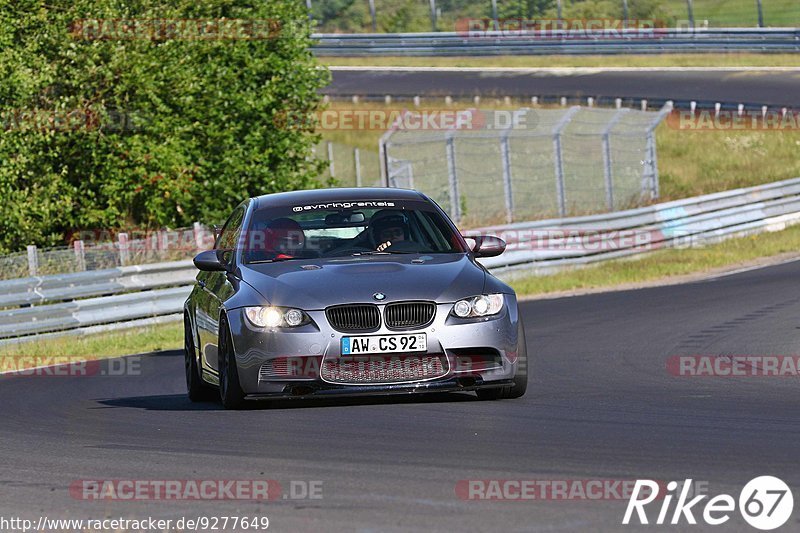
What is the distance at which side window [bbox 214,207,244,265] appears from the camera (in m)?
10.9

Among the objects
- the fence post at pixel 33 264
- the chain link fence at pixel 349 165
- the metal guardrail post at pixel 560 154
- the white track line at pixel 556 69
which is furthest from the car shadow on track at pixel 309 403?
the white track line at pixel 556 69

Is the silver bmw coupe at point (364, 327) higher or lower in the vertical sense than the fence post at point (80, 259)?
higher

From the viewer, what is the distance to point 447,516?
5934 mm

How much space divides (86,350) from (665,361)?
7.82 metres

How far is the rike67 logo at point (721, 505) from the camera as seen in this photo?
568 cm

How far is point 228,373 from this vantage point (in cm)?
969

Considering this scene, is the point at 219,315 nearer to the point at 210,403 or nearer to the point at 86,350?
the point at 210,403

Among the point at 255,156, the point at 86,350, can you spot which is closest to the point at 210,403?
the point at 86,350

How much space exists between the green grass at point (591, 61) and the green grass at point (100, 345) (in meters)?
36.3

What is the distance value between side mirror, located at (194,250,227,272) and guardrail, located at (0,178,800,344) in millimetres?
8323

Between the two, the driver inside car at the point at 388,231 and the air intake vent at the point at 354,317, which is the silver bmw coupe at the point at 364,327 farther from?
the driver inside car at the point at 388,231

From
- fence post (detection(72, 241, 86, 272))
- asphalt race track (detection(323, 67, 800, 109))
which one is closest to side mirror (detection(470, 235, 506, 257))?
fence post (detection(72, 241, 86, 272))

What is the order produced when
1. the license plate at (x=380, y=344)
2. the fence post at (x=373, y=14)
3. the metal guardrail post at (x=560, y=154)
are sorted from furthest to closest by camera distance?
the fence post at (x=373, y=14), the metal guardrail post at (x=560, y=154), the license plate at (x=380, y=344)

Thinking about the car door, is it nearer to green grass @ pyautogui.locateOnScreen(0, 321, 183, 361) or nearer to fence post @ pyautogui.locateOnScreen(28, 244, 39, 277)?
green grass @ pyautogui.locateOnScreen(0, 321, 183, 361)
